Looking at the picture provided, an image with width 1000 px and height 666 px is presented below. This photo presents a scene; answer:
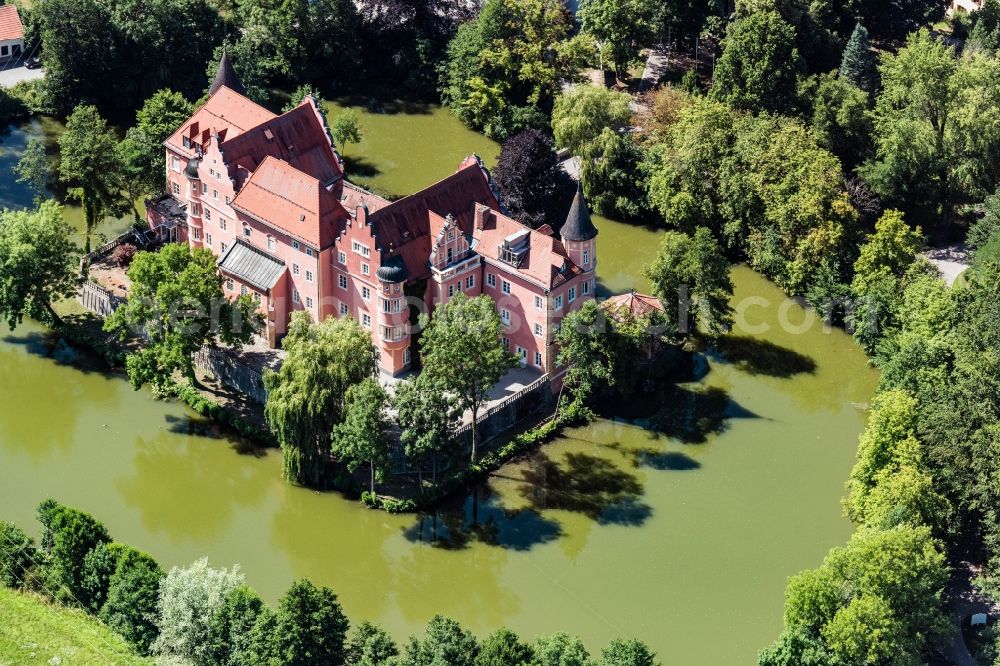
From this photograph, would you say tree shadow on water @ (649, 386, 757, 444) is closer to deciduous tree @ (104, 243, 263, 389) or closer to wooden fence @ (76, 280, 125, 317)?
deciduous tree @ (104, 243, 263, 389)

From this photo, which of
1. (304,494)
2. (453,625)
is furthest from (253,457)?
(453,625)

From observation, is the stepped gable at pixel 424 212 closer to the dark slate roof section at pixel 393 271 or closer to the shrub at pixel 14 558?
the dark slate roof section at pixel 393 271

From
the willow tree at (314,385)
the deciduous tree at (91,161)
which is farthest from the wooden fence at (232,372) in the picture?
the deciduous tree at (91,161)

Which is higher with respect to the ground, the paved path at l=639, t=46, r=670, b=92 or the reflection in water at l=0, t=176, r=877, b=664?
the paved path at l=639, t=46, r=670, b=92

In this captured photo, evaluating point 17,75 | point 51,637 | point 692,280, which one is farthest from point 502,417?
point 17,75

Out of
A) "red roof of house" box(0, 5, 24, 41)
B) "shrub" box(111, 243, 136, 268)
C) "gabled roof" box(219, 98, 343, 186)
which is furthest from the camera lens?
"red roof of house" box(0, 5, 24, 41)

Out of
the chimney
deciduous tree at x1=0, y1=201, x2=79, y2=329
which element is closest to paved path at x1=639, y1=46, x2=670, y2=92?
the chimney
